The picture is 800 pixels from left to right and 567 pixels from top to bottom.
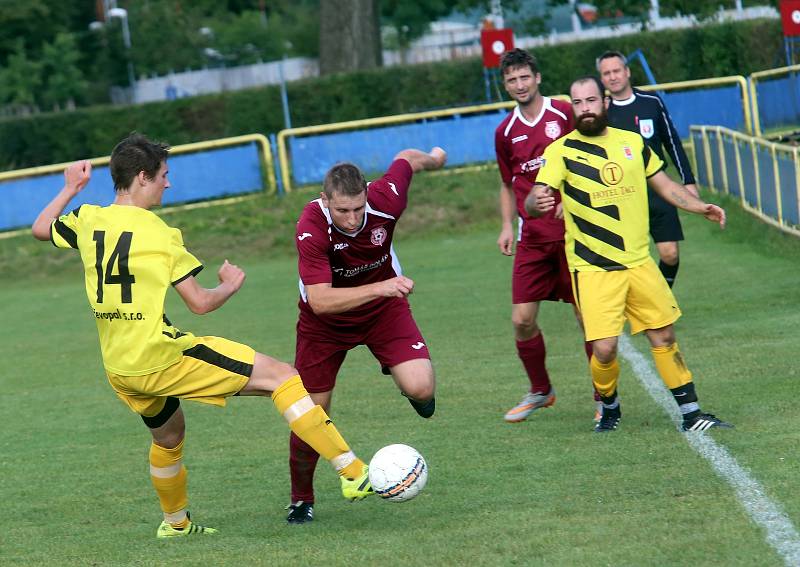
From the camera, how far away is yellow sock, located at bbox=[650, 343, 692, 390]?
7277 mm

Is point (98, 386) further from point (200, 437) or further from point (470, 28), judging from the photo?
point (470, 28)

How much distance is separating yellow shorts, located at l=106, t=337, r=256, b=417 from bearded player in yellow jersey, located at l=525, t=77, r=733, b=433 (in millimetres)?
2015

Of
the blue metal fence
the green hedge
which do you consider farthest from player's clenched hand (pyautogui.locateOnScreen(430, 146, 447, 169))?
the green hedge

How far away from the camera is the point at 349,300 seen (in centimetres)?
616

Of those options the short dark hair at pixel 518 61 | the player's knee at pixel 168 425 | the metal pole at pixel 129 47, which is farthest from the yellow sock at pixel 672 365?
the metal pole at pixel 129 47

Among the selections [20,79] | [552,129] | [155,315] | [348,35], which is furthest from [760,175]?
[20,79]

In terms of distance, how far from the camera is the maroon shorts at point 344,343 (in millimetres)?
6664

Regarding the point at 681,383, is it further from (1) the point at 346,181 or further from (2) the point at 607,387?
(1) the point at 346,181

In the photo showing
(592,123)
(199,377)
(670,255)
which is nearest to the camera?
(199,377)

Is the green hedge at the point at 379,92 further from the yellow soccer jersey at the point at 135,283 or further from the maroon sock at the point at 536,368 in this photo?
the yellow soccer jersey at the point at 135,283

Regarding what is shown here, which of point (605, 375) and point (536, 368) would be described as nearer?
point (605, 375)

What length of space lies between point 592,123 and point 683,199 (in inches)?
26.3

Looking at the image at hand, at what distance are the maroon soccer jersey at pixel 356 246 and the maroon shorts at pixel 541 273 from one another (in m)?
1.66

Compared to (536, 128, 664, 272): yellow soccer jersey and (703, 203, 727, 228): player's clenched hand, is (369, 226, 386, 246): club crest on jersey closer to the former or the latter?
(536, 128, 664, 272): yellow soccer jersey
